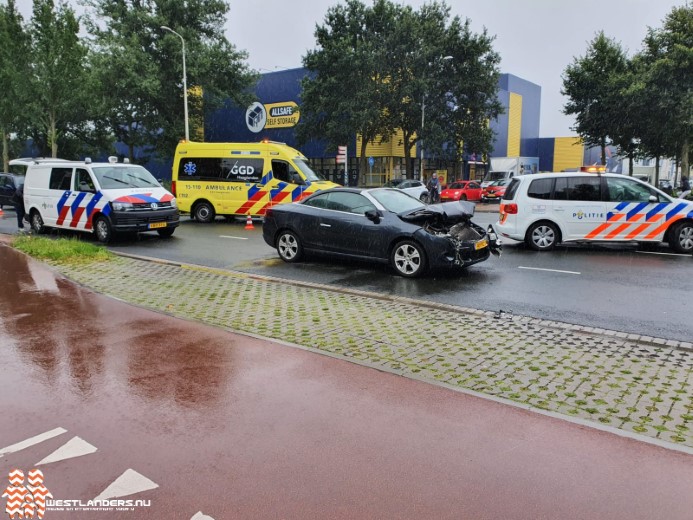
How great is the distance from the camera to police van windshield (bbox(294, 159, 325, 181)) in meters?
17.9

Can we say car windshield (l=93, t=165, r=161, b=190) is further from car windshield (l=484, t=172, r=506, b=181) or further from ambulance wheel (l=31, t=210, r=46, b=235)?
car windshield (l=484, t=172, r=506, b=181)

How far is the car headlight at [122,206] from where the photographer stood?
43.9 ft

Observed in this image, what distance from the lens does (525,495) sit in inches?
125

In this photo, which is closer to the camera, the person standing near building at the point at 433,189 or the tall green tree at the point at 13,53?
the person standing near building at the point at 433,189

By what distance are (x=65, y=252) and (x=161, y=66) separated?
30.0 metres

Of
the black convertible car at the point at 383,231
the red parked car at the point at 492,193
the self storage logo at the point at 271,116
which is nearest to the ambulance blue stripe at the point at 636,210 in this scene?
the black convertible car at the point at 383,231

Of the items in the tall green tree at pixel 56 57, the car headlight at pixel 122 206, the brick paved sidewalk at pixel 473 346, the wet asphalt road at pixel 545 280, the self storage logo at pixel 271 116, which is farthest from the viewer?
the self storage logo at pixel 271 116

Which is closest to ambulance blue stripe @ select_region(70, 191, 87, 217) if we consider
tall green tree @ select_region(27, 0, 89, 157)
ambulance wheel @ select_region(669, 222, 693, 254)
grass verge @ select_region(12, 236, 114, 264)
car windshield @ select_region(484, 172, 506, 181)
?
grass verge @ select_region(12, 236, 114, 264)

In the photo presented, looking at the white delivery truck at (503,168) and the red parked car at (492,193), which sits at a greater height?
the white delivery truck at (503,168)

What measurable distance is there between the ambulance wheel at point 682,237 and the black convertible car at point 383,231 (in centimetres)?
449

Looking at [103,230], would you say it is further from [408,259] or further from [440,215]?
[440,215]

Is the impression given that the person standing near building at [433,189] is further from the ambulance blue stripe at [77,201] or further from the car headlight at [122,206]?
the ambulance blue stripe at [77,201]

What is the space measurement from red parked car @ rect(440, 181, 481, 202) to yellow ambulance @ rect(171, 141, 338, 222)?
15.9 metres

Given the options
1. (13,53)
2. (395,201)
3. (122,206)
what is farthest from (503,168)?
(395,201)
